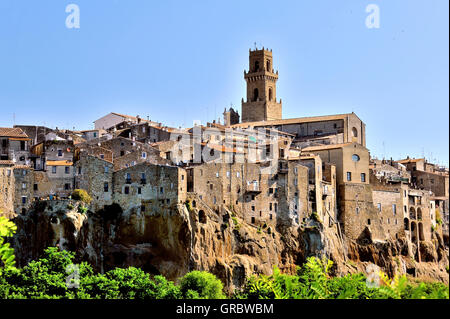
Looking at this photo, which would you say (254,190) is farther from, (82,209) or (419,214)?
(419,214)

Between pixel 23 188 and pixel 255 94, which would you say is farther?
pixel 255 94

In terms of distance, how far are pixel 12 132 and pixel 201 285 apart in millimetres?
23817

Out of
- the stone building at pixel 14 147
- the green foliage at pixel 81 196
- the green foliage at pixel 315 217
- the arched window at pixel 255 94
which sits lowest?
the green foliage at pixel 315 217

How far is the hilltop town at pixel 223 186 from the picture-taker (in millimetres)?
60781

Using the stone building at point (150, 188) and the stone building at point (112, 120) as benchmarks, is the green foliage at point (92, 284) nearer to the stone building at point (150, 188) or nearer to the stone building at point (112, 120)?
the stone building at point (150, 188)

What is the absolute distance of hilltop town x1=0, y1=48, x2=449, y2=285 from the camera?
6078cm

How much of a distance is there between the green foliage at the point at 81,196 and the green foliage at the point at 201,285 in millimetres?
10163

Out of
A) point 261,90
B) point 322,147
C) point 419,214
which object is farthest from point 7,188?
point 261,90

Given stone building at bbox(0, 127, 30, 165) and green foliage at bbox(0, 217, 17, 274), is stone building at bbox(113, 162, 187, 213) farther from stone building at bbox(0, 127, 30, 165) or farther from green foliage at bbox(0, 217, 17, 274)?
→ green foliage at bbox(0, 217, 17, 274)

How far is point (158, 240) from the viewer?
6072cm

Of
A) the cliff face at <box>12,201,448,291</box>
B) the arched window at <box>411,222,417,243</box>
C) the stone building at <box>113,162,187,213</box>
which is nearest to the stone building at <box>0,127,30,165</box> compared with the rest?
the cliff face at <box>12,201,448,291</box>

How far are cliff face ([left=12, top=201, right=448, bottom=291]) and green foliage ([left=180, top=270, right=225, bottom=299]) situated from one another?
326cm

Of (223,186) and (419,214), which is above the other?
(223,186)

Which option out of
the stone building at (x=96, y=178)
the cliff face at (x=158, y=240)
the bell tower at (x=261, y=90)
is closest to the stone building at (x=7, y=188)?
the cliff face at (x=158, y=240)
